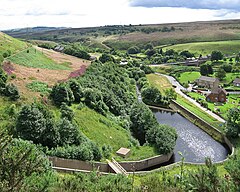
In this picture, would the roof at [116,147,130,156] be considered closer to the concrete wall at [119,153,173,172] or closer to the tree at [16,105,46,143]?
the concrete wall at [119,153,173,172]

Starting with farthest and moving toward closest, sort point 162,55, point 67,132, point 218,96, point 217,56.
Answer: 1. point 162,55
2. point 217,56
3. point 218,96
4. point 67,132

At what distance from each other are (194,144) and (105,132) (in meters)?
15.7

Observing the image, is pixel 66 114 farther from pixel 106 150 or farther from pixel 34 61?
pixel 34 61

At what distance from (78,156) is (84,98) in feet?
54.9

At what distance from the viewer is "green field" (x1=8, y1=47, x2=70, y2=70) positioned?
61.0 meters

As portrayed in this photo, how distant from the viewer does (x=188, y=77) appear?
104250 millimetres

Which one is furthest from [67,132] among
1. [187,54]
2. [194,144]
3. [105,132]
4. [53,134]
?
[187,54]

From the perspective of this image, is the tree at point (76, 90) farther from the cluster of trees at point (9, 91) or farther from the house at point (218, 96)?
the house at point (218, 96)

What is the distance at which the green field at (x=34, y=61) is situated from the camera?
61.0 meters

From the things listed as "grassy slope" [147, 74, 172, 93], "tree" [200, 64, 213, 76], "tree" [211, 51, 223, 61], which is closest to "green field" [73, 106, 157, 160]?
"grassy slope" [147, 74, 172, 93]

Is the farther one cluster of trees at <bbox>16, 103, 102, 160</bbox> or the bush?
the bush

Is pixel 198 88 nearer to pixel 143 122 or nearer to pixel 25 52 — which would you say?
pixel 143 122

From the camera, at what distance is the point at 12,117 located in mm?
36625

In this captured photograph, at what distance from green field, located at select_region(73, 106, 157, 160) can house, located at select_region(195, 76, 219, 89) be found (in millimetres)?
→ 47960
